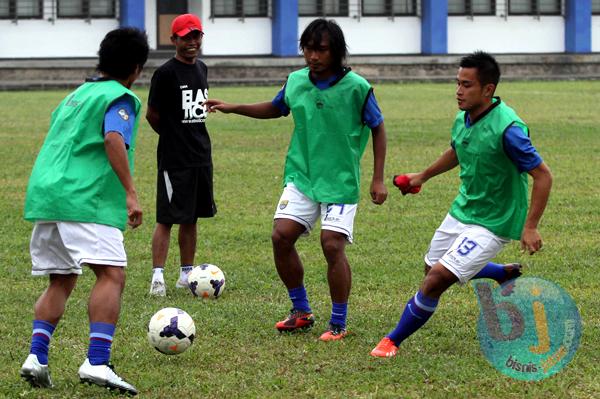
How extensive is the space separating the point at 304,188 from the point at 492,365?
1.52m

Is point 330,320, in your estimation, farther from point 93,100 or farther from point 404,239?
point 404,239

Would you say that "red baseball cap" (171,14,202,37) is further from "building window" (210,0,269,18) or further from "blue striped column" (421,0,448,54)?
"blue striped column" (421,0,448,54)

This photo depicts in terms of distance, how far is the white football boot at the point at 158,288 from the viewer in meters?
8.34

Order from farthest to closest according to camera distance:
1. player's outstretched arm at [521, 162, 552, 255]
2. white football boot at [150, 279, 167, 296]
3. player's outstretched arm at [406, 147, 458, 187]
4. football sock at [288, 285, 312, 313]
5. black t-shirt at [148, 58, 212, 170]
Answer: black t-shirt at [148, 58, 212, 170], white football boot at [150, 279, 167, 296], football sock at [288, 285, 312, 313], player's outstretched arm at [406, 147, 458, 187], player's outstretched arm at [521, 162, 552, 255]

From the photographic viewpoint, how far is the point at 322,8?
1767 inches

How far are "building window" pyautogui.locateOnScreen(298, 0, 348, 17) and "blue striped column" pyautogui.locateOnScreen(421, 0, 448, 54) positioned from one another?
295cm

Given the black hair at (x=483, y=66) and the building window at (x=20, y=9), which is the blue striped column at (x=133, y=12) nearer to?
the building window at (x=20, y=9)

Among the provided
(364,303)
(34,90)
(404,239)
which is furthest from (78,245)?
(34,90)

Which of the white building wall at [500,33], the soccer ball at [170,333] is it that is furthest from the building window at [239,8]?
the soccer ball at [170,333]

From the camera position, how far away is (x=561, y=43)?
153 ft

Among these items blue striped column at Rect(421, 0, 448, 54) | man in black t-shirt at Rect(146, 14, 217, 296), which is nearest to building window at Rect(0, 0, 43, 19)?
blue striped column at Rect(421, 0, 448, 54)

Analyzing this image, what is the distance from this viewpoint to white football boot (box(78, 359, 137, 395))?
5746mm

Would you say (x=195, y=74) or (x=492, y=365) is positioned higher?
(x=195, y=74)

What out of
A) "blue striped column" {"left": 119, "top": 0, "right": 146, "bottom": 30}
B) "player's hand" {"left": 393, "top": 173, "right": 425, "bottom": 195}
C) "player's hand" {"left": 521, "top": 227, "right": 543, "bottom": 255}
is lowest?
"player's hand" {"left": 521, "top": 227, "right": 543, "bottom": 255}
